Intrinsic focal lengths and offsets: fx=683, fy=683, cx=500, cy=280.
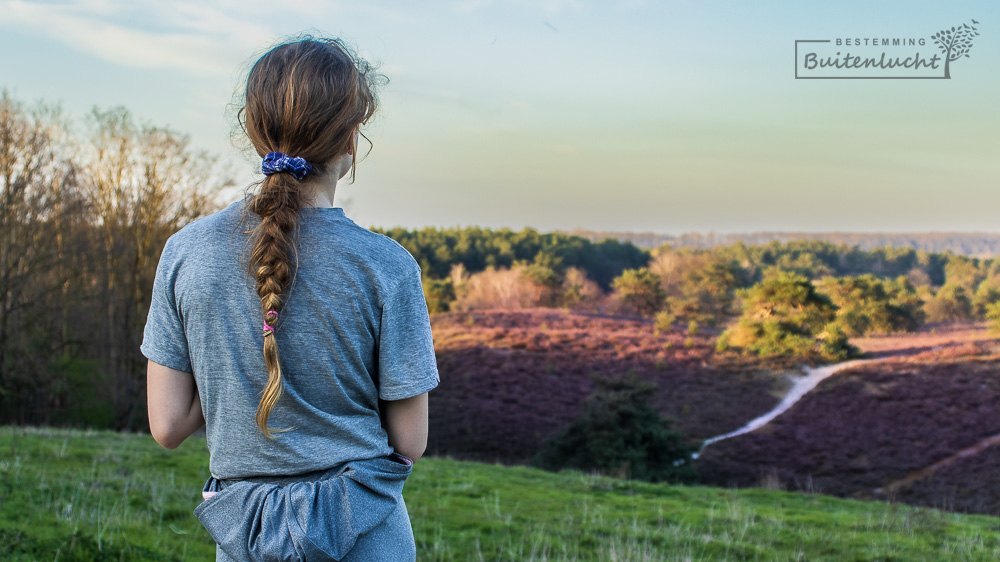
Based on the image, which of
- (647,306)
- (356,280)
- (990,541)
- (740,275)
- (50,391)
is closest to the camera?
(356,280)

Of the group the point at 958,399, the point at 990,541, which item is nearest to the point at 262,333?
the point at 990,541

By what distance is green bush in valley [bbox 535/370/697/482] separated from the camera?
1388cm

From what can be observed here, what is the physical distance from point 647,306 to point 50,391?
25.9 m

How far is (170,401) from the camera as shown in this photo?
118 cm

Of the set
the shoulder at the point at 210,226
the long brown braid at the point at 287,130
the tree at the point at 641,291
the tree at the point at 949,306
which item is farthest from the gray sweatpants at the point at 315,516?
the tree at the point at 949,306

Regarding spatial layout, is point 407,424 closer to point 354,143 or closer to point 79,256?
point 354,143

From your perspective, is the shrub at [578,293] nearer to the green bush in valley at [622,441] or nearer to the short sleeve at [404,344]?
the green bush in valley at [622,441]

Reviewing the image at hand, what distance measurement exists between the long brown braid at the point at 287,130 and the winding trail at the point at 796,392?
15835 mm

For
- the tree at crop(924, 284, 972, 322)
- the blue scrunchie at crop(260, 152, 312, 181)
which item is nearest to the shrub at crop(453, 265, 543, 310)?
the tree at crop(924, 284, 972, 322)

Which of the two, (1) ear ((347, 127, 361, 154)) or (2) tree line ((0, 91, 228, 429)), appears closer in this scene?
(1) ear ((347, 127, 361, 154))

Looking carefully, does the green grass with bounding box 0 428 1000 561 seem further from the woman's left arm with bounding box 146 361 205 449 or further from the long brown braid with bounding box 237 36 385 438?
the long brown braid with bounding box 237 36 385 438

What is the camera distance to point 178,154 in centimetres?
1677

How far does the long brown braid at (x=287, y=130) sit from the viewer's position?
1.06 metres

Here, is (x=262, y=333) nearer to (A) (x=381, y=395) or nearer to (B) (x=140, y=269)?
(A) (x=381, y=395)
